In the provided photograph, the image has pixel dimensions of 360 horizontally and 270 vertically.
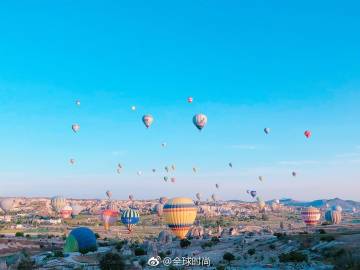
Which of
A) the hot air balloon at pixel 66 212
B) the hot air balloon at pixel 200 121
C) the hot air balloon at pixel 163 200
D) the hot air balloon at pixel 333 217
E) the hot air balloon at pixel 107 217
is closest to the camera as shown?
the hot air balloon at pixel 200 121

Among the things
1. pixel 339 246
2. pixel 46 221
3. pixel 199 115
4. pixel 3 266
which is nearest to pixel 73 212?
pixel 46 221

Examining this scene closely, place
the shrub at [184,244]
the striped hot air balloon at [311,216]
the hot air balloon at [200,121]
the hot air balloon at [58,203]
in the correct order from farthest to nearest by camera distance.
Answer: the hot air balloon at [58,203]
the striped hot air balloon at [311,216]
the hot air balloon at [200,121]
the shrub at [184,244]

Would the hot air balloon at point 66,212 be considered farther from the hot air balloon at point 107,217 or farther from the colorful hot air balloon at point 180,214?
the colorful hot air balloon at point 180,214

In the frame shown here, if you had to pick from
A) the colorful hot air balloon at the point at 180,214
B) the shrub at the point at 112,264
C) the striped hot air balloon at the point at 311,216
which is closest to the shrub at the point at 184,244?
the colorful hot air balloon at the point at 180,214

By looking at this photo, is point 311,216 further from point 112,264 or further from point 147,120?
point 112,264

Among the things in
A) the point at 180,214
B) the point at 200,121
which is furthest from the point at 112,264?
the point at 200,121

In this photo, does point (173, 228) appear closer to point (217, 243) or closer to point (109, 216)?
point (217, 243)
